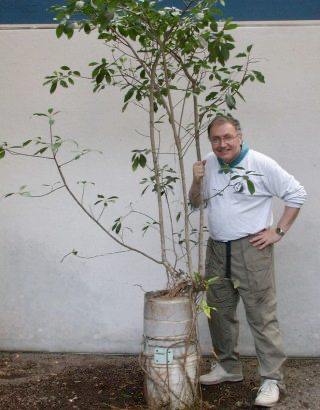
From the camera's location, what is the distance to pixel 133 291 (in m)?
4.82

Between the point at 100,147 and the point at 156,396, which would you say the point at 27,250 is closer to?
the point at 100,147

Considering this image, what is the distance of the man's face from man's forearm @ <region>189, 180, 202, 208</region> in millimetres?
238

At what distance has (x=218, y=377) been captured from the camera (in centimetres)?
416

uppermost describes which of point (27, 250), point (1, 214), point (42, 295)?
point (1, 214)

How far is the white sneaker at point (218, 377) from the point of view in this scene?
4137 millimetres

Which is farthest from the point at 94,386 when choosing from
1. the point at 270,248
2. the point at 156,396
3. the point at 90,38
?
the point at 90,38

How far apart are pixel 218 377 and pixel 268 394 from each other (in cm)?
45

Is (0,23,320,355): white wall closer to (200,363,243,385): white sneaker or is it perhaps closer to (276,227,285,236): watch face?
(200,363,243,385): white sneaker

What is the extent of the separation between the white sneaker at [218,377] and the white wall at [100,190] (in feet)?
1.86

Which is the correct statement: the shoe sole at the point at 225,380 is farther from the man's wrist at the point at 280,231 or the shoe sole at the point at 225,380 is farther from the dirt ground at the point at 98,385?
the man's wrist at the point at 280,231

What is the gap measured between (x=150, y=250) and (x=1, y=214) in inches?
49.6

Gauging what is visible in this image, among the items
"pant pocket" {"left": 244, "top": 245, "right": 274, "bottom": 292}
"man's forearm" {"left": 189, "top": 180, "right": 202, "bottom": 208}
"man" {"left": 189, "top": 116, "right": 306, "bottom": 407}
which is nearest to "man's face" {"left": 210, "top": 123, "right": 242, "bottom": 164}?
"man" {"left": 189, "top": 116, "right": 306, "bottom": 407}

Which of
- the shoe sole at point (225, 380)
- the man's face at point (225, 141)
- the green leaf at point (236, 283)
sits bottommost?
the shoe sole at point (225, 380)

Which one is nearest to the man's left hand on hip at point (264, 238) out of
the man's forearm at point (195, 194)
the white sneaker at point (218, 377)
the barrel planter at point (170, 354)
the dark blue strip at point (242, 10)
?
the man's forearm at point (195, 194)
